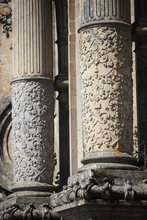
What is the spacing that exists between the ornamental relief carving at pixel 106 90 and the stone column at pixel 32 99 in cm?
397

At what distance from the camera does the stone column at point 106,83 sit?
1858cm

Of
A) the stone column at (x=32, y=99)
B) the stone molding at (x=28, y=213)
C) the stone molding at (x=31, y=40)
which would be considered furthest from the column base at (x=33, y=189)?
the stone molding at (x=31, y=40)

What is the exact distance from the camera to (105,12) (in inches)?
752

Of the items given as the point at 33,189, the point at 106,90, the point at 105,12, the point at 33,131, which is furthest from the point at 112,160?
the point at 33,131

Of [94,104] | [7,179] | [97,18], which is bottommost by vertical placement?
[7,179]

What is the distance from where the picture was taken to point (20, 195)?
22.7 meters

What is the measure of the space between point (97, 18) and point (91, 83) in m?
1.17

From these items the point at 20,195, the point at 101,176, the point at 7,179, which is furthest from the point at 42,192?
the point at 7,179

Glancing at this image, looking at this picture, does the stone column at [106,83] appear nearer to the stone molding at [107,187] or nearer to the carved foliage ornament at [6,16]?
the stone molding at [107,187]

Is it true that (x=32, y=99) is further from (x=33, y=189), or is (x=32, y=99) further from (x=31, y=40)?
(x=33, y=189)

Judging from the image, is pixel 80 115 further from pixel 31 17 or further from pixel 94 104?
pixel 31 17

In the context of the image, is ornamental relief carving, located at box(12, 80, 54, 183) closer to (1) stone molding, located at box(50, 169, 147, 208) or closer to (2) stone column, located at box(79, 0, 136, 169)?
(2) stone column, located at box(79, 0, 136, 169)

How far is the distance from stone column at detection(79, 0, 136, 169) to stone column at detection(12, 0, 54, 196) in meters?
3.84

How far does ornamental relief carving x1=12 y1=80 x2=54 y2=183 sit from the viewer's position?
2286 cm
